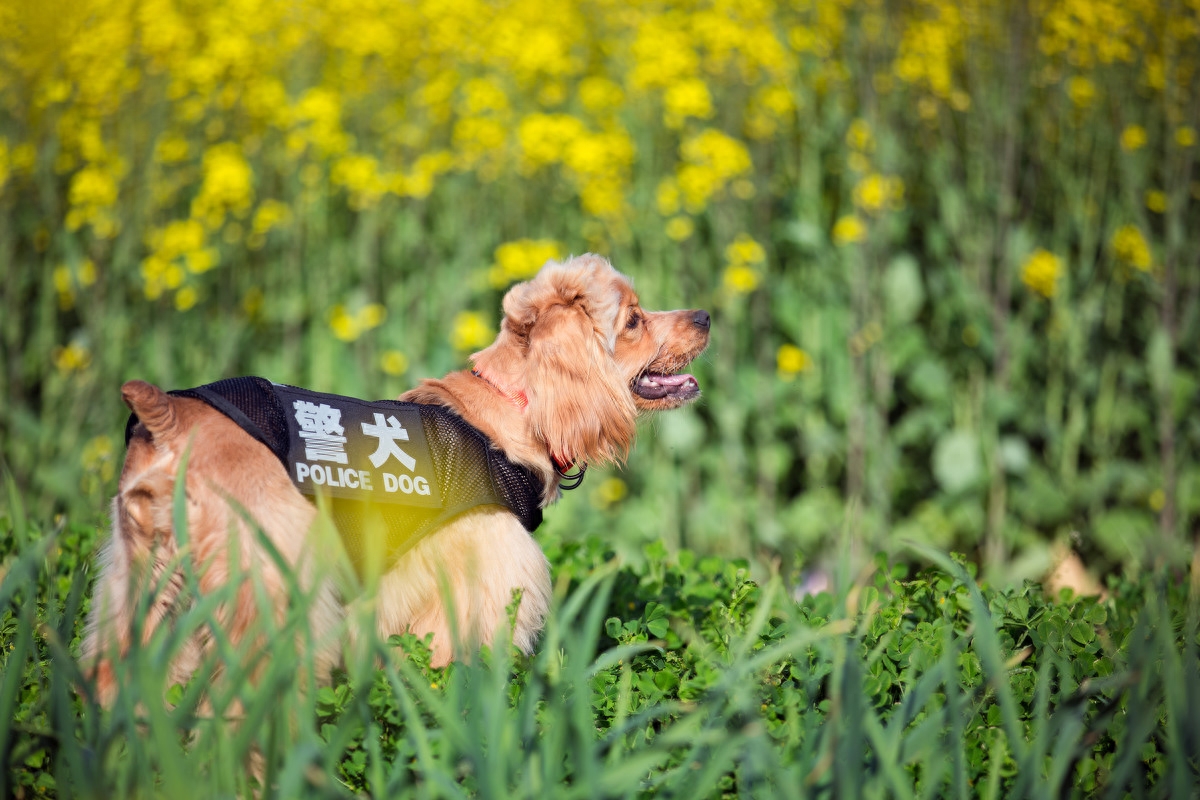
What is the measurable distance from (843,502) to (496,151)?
8.04 ft

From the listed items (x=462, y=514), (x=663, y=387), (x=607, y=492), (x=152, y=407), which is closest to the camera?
(x=152, y=407)

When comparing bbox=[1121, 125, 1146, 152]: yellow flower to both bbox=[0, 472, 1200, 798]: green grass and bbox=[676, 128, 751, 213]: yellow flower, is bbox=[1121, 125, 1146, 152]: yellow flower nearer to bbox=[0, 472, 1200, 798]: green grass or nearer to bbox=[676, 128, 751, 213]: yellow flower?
bbox=[676, 128, 751, 213]: yellow flower

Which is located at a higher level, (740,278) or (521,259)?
(521,259)

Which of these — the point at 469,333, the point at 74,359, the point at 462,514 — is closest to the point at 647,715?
the point at 462,514

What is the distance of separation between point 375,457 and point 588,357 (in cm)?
66

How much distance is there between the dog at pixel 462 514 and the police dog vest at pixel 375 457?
0.04 metres

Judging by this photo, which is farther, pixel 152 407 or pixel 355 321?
pixel 355 321

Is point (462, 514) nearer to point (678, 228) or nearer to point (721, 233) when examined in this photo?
point (678, 228)

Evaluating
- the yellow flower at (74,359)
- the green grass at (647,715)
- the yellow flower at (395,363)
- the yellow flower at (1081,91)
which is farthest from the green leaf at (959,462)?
the yellow flower at (74,359)

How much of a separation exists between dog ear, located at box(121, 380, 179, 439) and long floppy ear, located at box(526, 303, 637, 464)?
885 mm

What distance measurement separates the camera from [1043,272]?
4406 millimetres

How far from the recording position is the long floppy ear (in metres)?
2.53

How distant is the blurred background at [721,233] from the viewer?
446cm

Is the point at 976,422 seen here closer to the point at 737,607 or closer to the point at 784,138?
the point at 784,138
